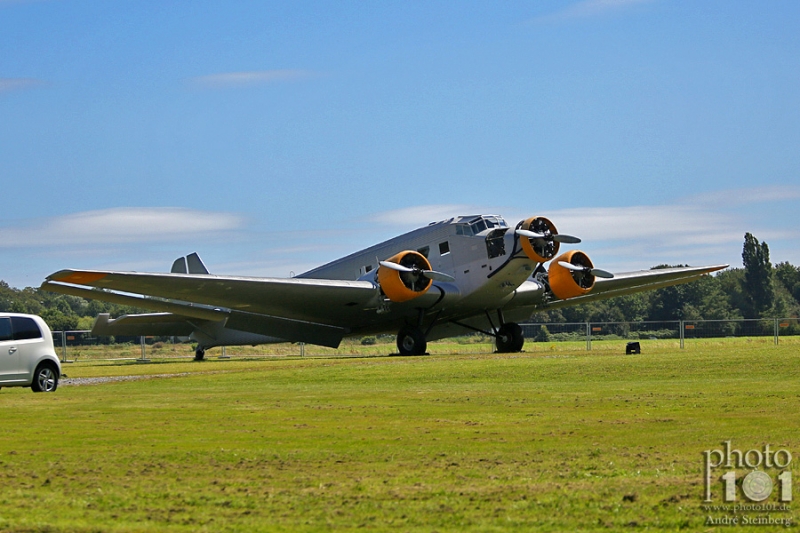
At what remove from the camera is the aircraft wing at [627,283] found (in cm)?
4374

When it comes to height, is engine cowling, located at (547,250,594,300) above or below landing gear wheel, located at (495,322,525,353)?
above

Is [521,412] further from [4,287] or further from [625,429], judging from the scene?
[4,287]

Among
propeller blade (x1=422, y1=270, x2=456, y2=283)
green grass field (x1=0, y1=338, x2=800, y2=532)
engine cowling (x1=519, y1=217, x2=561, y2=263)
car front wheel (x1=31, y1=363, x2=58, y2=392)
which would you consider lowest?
green grass field (x1=0, y1=338, x2=800, y2=532)

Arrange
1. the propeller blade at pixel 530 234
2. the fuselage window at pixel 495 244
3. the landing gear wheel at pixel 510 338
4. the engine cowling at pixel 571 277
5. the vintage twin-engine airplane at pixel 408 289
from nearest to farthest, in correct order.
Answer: the vintage twin-engine airplane at pixel 408 289
the propeller blade at pixel 530 234
the fuselage window at pixel 495 244
the engine cowling at pixel 571 277
the landing gear wheel at pixel 510 338

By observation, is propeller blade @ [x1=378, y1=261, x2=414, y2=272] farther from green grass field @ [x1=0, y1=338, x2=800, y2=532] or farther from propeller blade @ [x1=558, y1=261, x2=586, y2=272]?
green grass field @ [x1=0, y1=338, x2=800, y2=532]

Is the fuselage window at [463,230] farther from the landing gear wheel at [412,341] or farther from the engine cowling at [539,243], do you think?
the landing gear wheel at [412,341]

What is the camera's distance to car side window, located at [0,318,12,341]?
19.9 metres

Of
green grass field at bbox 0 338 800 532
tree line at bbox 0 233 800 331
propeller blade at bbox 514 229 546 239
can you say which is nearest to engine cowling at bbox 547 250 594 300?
propeller blade at bbox 514 229 546 239

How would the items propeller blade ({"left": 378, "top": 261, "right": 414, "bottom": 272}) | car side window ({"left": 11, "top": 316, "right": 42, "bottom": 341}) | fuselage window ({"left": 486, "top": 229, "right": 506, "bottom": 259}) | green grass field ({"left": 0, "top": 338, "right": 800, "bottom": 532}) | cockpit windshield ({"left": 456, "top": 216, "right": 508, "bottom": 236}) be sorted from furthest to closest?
cockpit windshield ({"left": 456, "top": 216, "right": 508, "bottom": 236}) → fuselage window ({"left": 486, "top": 229, "right": 506, "bottom": 259}) → propeller blade ({"left": 378, "top": 261, "right": 414, "bottom": 272}) → car side window ({"left": 11, "top": 316, "right": 42, "bottom": 341}) → green grass field ({"left": 0, "top": 338, "right": 800, "bottom": 532})

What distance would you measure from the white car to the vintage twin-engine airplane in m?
10.9

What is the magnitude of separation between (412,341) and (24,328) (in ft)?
67.9

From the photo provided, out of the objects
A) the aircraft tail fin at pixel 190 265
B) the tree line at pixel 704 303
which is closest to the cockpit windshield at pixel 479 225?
the aircraft tail fin at pixel 190 265

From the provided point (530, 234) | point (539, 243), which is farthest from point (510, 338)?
point (530, 234)

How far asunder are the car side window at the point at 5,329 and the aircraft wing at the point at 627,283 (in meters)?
25.7
